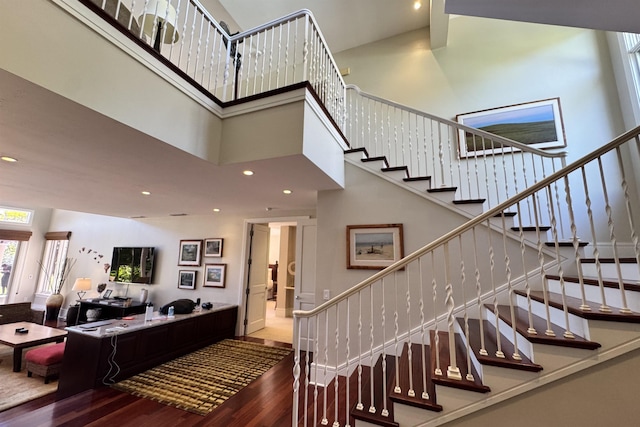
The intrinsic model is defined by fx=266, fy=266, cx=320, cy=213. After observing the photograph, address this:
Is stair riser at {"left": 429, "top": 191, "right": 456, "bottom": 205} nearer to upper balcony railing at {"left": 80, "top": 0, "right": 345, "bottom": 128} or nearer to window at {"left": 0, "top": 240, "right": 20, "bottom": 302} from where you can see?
upper balcony railing at {"left": 80, "top": 0, "right": 345, "bottom": 128}

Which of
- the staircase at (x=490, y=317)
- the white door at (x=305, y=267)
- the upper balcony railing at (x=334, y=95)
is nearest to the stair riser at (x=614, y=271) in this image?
the staircase at (x=490, y=317)

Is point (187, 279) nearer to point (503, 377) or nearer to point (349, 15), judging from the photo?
point (503, 377)

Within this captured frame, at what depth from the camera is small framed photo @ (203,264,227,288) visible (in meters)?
5.62

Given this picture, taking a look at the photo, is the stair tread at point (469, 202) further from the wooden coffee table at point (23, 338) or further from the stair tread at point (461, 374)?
the wooden coffee table at point (23, 338)

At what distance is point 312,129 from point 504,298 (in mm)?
2643

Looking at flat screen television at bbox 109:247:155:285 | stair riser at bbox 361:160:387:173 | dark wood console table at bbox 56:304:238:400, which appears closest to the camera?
dark wood console table at bbox 56:304:238:400

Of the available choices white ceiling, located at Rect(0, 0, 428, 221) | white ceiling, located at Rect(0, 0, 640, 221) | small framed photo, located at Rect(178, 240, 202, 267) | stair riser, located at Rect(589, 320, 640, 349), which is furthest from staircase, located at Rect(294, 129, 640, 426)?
small framed photo, located at Rect(178, 240, 202, 267)

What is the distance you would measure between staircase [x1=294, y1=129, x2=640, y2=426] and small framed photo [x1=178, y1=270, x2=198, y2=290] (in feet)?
12.0

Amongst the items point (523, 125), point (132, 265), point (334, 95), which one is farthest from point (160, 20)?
point (132, 265)

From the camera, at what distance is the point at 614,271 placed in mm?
2230

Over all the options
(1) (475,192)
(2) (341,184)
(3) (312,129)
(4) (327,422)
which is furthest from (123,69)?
(1) (475,192)

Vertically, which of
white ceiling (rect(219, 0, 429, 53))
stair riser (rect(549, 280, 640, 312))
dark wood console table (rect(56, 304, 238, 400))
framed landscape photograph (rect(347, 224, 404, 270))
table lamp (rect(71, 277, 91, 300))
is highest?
white ceiling (rect(219, 0, 429, 53))

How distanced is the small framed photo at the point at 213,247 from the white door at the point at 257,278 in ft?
2.39

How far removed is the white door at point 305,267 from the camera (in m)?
4.84
